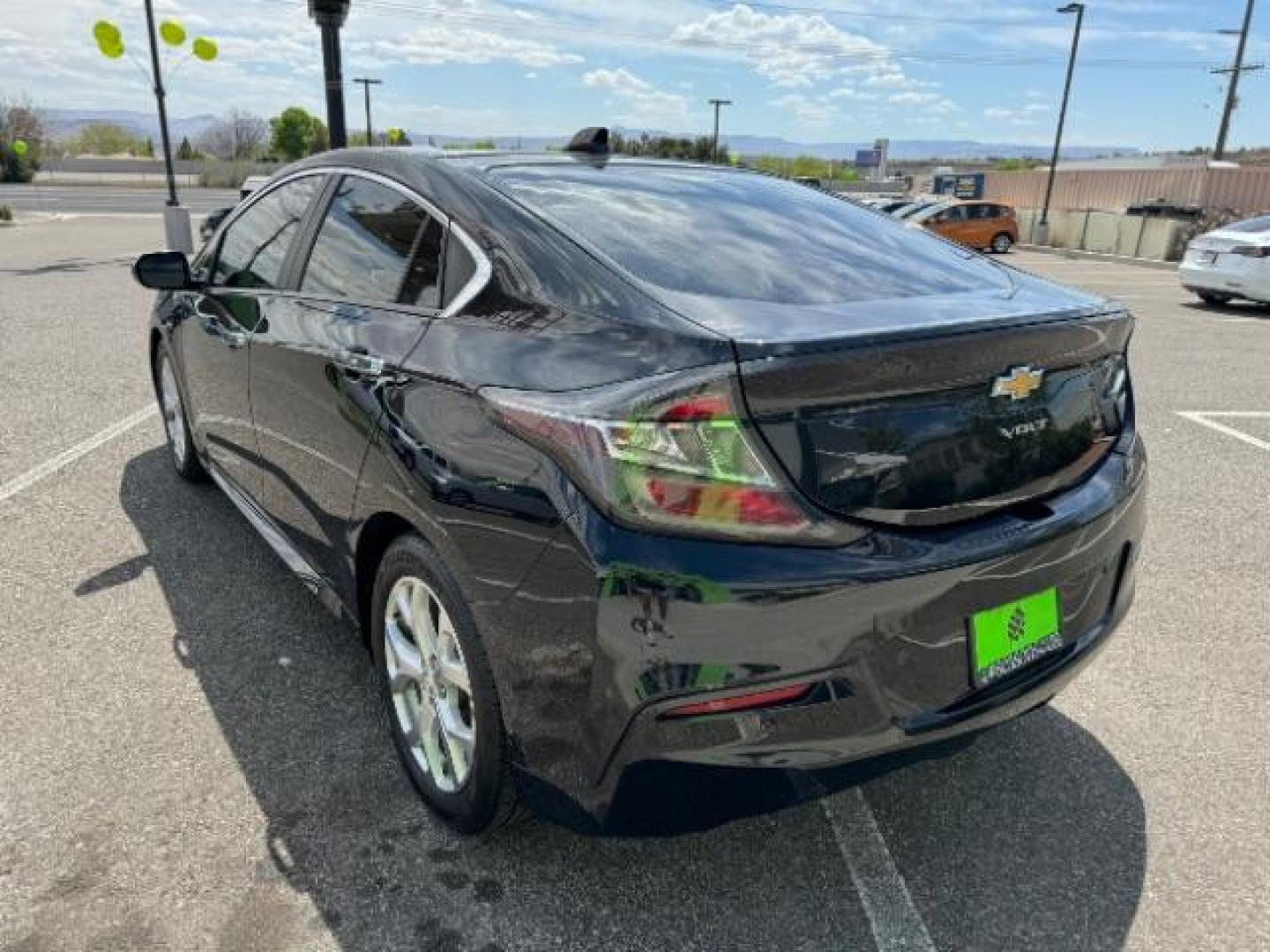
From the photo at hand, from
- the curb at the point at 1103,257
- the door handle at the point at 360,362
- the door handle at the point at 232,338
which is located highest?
the door handle at the point at 360,362

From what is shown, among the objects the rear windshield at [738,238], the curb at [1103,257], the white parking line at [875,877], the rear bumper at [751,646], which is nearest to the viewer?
the rear bumper at [751,646]

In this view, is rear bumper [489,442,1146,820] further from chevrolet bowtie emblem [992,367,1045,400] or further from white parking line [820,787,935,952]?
white parking line [820,787,935,952]

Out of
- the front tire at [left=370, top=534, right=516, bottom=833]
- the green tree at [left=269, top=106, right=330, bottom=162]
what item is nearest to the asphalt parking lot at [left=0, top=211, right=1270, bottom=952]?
the front tire at [left=370, top=534, right=516, bottom=833]

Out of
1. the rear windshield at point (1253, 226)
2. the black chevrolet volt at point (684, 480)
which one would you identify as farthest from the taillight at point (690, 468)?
the rear windshield at point (1253, 226)

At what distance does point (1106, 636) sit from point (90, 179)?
75285 mm

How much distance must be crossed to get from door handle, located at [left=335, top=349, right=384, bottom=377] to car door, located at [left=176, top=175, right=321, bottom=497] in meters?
0.76

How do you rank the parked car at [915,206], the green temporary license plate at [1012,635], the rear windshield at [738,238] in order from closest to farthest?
the green temporary license plate at [1012,635]
the rear windshield at [738,238]
the parked car at [915,206]

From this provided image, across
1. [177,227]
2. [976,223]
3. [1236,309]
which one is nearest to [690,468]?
[1236,309]

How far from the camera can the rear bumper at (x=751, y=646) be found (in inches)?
67.9

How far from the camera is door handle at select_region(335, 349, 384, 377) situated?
2424 millimetres

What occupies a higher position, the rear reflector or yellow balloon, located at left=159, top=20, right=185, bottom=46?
yellow balloon, located at left=159, top=20, right=185, bottom=46

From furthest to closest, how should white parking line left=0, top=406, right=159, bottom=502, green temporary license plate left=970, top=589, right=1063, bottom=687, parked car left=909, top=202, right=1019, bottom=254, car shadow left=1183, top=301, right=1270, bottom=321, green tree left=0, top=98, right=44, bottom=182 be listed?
green tree left=0, top=98, right=44, bottom=182, parked car left=909, top=202, right=1019, bottom=254, car shadow left=1183, top=301, right=1270, bottom=321, white parking line left=0, top=406, right=159, bottom=502, green temporary license plate left=970, top=589, right=1063, bottom=687

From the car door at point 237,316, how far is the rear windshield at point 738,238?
3.51ft

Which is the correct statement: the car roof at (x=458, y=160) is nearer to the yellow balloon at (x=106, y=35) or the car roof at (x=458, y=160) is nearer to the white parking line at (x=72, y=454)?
the white parking line at (x=72, y=454)
